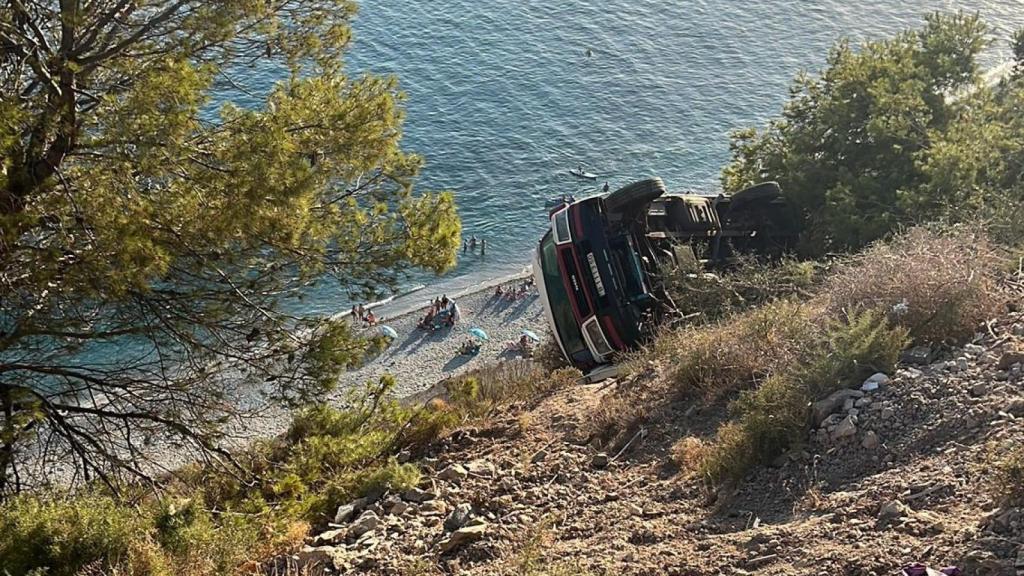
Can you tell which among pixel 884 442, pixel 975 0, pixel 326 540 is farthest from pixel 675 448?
pixel 975 0

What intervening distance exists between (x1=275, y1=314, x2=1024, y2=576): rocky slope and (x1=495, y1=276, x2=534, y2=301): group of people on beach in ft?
78.7

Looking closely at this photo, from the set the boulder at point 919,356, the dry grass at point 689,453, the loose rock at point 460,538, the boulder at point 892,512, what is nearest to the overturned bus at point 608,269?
the dry grass at point 689,453

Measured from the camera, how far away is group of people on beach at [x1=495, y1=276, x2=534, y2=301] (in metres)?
33.9

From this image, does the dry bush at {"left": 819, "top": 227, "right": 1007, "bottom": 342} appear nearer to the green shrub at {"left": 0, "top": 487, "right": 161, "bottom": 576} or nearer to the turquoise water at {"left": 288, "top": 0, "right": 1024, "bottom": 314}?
the green shrub at {"left": 0, "top": 487, "right": 161, "bottom": 576}

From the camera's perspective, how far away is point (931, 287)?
8828 millimetres

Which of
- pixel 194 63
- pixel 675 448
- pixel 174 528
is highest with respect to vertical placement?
pixel 194 63

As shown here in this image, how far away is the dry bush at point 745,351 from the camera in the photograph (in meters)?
9.27

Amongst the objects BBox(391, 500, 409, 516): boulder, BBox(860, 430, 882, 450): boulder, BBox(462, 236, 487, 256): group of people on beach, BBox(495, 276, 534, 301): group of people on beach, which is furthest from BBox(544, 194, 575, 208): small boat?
BBox(860, 430, 882, 450): boulder

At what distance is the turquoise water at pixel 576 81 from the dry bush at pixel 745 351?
74.2 feet

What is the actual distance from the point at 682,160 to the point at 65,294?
3898cm

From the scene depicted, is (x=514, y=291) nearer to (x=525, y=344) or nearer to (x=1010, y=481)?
(x=525, y=344)

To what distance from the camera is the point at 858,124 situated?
55.6 feet

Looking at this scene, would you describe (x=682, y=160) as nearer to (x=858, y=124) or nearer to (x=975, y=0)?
(x=858, y=124)

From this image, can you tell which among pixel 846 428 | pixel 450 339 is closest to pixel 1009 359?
pixel 846 428
